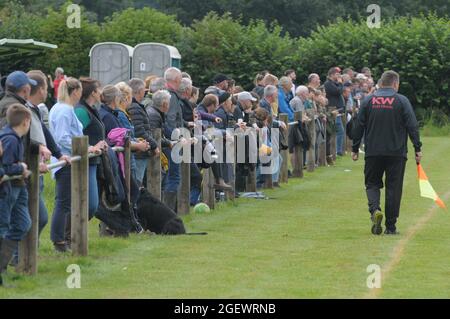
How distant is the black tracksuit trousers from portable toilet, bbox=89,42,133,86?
2358 centimetres

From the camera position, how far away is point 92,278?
12.2 meters

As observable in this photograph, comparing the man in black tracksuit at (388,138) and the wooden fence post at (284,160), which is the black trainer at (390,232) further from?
the wooden fence post at (284,160)

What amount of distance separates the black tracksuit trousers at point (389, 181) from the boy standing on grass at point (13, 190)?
237 inches

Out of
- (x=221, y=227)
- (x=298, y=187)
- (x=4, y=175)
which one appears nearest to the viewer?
(x=4, y=175)

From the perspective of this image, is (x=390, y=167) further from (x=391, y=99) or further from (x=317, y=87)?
(x=317, y=87)

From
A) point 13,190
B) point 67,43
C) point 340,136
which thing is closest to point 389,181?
point 13,190

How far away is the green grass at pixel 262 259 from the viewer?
11531 mm

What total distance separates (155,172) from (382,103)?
311 centimetres

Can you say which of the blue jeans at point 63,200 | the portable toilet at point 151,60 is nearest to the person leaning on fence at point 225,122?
the blue jeans at point 63,200

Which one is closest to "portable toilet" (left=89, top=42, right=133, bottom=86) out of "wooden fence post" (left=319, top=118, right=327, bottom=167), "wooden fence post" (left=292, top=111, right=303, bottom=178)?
"wooden fence post" (left=319, top=118, right=327, bottom=167)

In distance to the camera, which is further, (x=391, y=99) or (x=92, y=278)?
(x=391, y=99)

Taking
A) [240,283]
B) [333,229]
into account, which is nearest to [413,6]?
[333,229]

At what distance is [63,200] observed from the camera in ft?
45.3
